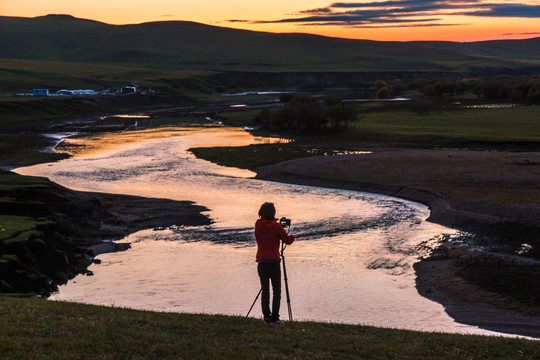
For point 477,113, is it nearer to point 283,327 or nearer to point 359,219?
point 359,219

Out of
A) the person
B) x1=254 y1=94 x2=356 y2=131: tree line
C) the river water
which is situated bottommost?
the river water

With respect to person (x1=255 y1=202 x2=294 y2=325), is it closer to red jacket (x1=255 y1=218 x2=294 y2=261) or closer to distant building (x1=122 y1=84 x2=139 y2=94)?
red jacket (x1=255 y1=218 x2=294 y2=261)

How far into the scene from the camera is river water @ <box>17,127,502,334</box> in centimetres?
2598

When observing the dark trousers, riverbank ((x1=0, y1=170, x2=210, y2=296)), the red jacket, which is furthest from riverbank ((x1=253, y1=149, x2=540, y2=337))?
riverbank ((x1=0, y1=170, x2=210, y2=296))

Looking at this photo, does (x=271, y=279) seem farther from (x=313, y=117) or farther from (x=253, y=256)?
(x=313, y=117)

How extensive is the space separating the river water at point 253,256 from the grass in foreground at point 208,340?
759cm

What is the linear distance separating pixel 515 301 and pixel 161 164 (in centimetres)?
4920

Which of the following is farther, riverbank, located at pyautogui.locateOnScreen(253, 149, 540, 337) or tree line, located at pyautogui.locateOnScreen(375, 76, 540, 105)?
tree line, located at pyautogui.locateOnScreen(375, 76, 540, 105)

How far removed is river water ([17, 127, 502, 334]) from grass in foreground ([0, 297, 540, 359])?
7.59 m

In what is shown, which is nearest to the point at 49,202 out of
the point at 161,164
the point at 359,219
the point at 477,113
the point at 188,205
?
the point at 188,205

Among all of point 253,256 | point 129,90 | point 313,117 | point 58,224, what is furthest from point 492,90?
point 58,224

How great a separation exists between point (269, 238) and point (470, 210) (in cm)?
3006

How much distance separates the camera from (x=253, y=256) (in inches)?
1352

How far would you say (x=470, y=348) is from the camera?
14930mm
